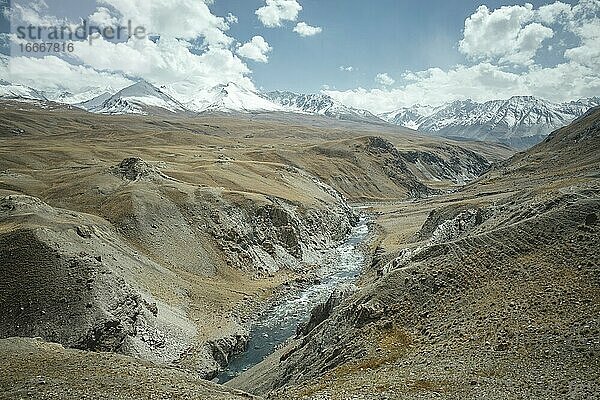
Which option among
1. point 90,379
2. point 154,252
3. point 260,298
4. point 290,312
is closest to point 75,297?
point 90,379

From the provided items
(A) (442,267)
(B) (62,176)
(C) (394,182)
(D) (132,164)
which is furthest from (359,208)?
(A) (442,267)

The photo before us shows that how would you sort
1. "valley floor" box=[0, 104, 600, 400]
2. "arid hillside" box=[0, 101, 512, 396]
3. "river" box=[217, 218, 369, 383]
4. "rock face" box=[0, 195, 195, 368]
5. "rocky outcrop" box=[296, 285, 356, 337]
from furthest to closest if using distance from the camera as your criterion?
"river" box=[217, 218, 369, 383], "rocky outcrop" box=[296, 285, 356, 337], "arid hillside" box=[0, 101, 512, 396], "rock face" box=[0, 195, 195, 368], "valley floor" box=[0, 104, 600, 400]

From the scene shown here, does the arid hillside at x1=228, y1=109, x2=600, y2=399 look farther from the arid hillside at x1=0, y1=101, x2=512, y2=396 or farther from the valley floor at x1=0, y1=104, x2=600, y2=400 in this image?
the arid hillside at x1=0, y1=101, x2=512, y2=396

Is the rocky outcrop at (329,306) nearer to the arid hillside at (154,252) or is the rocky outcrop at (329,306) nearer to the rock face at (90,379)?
the arid hillside at (154,252)

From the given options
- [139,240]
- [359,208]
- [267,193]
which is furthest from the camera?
[359,208]

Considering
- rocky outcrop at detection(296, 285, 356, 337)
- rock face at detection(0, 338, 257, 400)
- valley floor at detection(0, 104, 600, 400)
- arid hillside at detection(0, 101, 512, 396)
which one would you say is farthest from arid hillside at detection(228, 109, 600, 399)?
arid hillside at detection(0, 101, 512, 396)

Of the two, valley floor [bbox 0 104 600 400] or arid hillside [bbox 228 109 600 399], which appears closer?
arid hillside [bbox 228 109 600 399]

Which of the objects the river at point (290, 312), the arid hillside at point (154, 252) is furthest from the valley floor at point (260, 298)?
the river at point (290, 312)

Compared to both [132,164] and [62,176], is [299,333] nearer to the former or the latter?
[132,164]
